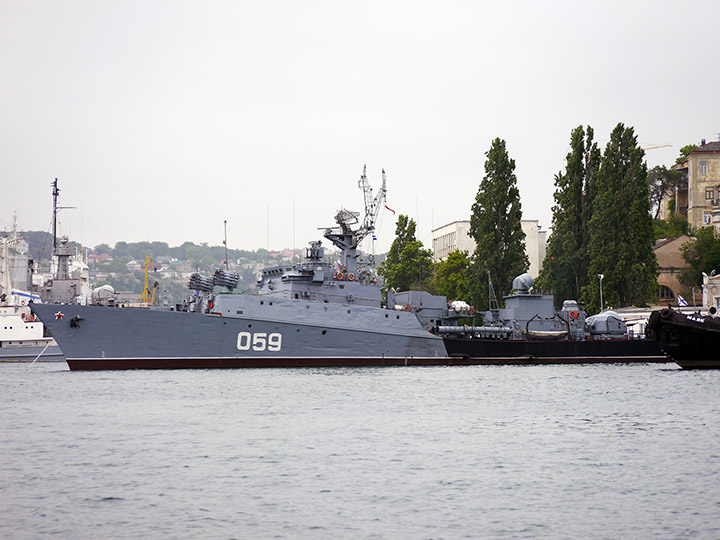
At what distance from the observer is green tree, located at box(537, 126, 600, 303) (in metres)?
64.1

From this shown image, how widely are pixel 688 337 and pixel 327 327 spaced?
18.0 meters

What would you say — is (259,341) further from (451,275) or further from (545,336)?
(451,275)

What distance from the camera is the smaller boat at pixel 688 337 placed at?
42.2 metres

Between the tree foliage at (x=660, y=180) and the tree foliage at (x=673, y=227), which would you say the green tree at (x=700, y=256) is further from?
the tree foliage at (x=660, y=180)

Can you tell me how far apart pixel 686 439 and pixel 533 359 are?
30445mm

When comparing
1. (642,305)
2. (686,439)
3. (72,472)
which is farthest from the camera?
(642,305)

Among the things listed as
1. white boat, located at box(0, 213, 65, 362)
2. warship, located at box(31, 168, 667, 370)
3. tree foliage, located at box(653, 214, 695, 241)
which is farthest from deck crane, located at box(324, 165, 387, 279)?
tree foliage, located at box(653, 214, 695, 241)

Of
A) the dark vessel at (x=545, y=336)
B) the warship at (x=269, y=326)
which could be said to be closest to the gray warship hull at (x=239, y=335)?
the warship at (x=269, y=326)

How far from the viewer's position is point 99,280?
6166 inches

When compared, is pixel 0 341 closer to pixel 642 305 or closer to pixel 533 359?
pixel 533 359

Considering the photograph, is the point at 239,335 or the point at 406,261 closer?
the point at 239,335

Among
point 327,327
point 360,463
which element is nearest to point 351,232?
point 327,327

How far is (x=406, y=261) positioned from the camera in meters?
86.7

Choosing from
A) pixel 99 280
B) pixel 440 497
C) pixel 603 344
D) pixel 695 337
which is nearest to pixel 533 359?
pixel 603 344
